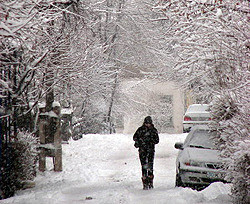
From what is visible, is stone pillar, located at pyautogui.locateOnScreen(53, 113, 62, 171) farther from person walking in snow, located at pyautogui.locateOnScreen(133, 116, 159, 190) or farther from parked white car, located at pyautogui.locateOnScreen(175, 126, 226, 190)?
parked white car, located at pyautogui.locateOnScreen(175, 126, 226, 190)

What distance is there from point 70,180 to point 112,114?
16.7m

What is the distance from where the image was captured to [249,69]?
273 inches

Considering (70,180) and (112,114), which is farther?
(112,114)

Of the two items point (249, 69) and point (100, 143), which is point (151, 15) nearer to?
point (100, 143)

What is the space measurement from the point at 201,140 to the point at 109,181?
9.17 feet

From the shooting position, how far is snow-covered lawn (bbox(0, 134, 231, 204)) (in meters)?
7.80

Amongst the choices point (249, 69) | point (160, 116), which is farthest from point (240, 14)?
point (160, 116)

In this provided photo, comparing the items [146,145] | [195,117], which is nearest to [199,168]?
[146,145]

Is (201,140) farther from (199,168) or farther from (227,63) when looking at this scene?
(227,63)

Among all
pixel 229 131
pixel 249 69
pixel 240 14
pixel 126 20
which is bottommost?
pixel 229 131

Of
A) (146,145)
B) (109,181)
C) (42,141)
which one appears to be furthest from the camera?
(42,141)

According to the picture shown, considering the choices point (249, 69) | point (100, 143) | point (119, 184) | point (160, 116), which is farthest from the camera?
point (160, 116)

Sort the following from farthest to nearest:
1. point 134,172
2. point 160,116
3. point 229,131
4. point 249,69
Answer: point 160,116 → point 134,172 → point 229,131 → point 249,69

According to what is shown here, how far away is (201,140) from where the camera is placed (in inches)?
403
